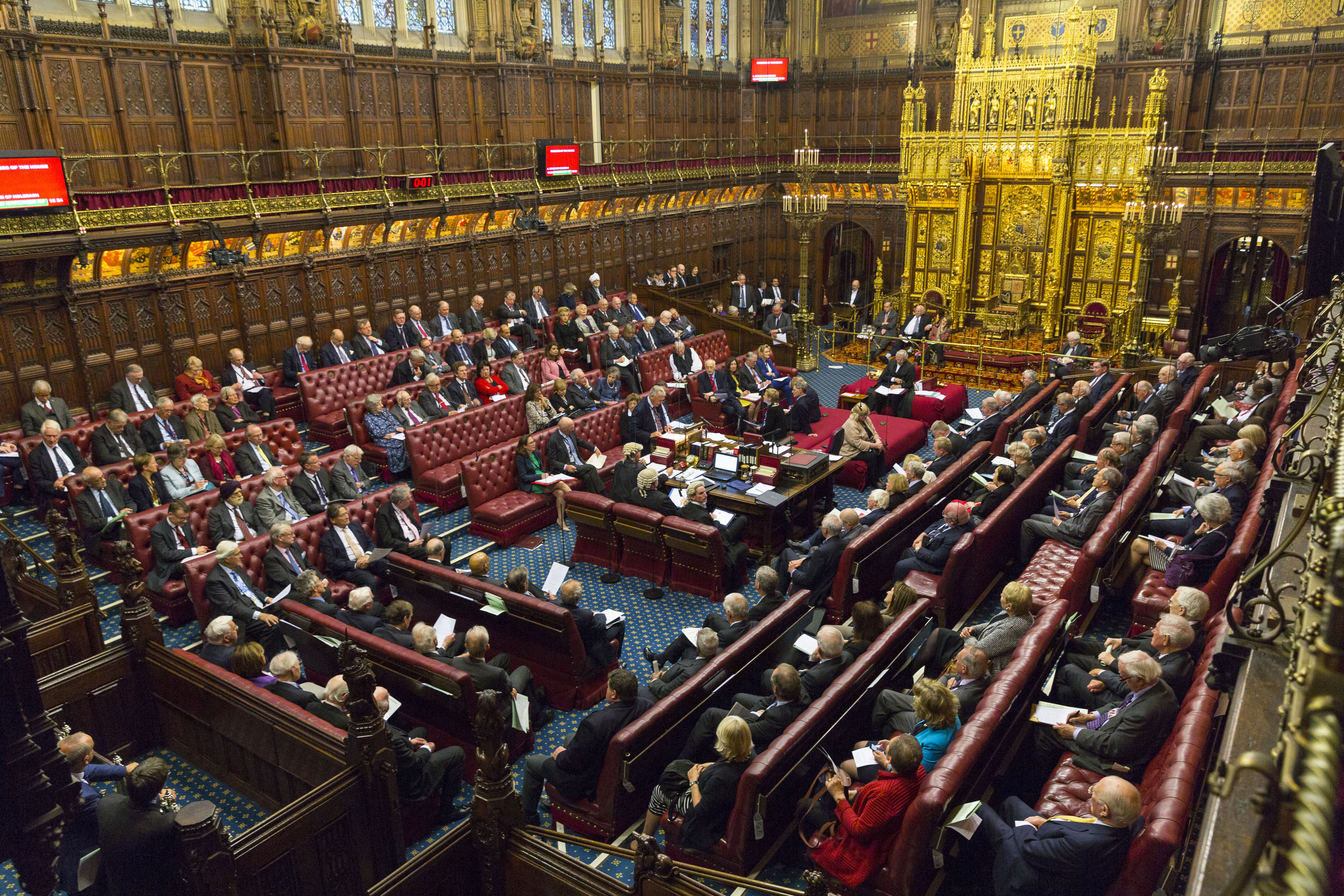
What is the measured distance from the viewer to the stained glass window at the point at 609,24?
2055cm

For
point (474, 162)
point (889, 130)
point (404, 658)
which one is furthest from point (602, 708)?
point (889, 130)

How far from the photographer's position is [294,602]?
711cm

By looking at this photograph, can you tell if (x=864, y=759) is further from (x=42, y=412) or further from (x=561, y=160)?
(x=561, y=160)

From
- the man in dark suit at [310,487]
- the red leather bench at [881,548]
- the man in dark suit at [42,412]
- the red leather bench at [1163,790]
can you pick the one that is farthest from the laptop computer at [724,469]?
the man in dark suit at [42,412]

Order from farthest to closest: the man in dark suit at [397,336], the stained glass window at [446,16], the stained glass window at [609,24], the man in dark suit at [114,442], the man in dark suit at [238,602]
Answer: the stained glass window at [609,24]
the stained glass window at [446,16]
the man in dark suit at [397,336]
the man in dark suit at [114,442]
the man in dark suit at [238,602]

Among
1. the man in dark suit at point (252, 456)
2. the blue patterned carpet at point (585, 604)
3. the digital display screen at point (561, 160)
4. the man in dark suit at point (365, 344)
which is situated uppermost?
the digital display screen at point (561, 160)

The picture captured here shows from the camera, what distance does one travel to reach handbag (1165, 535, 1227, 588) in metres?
6.92

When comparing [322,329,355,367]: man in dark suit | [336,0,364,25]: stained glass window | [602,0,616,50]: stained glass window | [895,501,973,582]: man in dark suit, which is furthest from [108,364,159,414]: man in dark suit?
[602,0,616,50]: stained glass window

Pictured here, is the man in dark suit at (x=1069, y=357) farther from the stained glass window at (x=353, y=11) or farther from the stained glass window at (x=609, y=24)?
the stained glass window at (x=353, y=11)

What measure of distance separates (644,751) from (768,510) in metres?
4.68

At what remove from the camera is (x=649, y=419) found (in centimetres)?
1216

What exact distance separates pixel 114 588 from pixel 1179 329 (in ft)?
69.0

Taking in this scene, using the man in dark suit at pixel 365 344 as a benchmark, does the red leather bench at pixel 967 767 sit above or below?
below

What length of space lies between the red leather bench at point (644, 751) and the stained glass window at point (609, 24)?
18319mm
